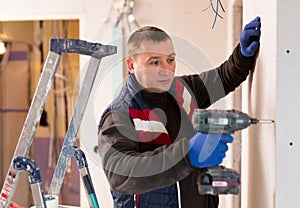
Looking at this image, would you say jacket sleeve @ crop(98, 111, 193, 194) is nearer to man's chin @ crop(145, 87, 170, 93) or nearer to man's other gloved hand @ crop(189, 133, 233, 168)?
man's other gloved hand @ crop(189, 133, 233, 168)

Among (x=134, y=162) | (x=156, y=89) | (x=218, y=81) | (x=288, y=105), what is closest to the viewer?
(x=288, y=105)

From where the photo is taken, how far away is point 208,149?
42.8 inches

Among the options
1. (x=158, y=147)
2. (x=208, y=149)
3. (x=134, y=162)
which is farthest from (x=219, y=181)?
(x=158, y=147)

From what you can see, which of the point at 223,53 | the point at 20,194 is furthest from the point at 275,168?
the point at 20,194

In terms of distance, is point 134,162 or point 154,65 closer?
point 134,162

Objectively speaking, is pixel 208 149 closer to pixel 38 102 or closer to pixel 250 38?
pixel 250 38

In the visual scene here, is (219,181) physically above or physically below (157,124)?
below

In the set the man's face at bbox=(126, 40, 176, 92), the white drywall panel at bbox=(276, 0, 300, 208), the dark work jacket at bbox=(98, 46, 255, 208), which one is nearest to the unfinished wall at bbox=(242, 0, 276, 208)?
the white drywall panel at bbox=(276, 0, 300, 208)

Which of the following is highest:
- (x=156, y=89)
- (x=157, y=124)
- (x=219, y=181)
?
(x=156, y=89)

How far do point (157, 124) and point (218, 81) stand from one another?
379 mm

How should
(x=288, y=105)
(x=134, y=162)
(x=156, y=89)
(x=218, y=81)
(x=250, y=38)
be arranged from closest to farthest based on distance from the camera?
1. (x=288, y=105)
2. (x=134, y=162)
3. (x=250, y=38)
4. (x=156, y=89)
5. (x=218, y=81)

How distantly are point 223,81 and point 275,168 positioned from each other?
714 millimetres

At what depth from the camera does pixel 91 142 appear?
10.2ft

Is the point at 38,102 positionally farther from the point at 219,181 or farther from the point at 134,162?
the point at 219,181
